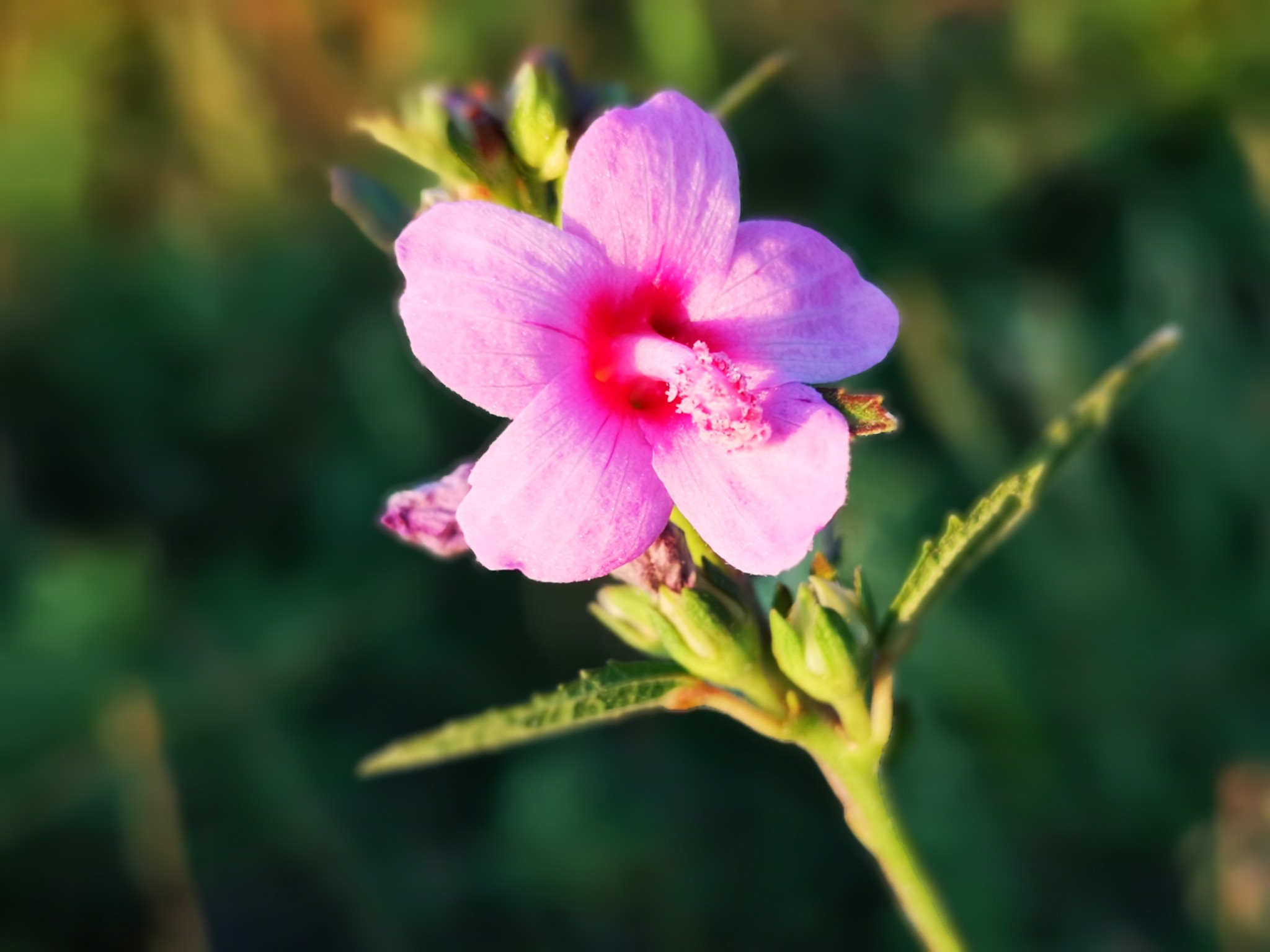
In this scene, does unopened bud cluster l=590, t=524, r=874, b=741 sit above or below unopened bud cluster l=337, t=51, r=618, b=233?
below

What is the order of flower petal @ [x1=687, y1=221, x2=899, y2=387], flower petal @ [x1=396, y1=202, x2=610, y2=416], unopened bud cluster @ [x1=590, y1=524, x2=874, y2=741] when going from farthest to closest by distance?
unopened bud cluster @ [x1=590, y1=524, x2=874, y2=741] → flower petal @ [x1=687, y1=221, x2=899, y2=387] → flower petal @ [x1=396, y1=202, x2=610, y2=416]

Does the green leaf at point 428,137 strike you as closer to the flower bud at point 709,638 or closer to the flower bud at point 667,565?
the flower bud at point 667,565

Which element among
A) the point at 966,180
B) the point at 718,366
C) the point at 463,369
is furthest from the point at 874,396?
the point at 966,180

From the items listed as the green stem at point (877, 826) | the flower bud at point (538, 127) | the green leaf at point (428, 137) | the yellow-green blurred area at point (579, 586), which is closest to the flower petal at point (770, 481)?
the green stem at point (877, 826)

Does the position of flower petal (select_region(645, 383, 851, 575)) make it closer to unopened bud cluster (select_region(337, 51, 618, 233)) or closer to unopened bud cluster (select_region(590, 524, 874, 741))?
unopened bud cluster (select_region(590, 524, 874, 741))

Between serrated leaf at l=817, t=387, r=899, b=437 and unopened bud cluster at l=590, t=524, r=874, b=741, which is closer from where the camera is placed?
serrated leaf at l=817, t=387, r=899, b=437

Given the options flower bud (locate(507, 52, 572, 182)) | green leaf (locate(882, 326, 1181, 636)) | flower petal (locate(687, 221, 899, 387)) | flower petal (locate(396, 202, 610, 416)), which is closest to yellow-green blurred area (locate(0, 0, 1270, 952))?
green leaf (locate(882, 326, 1181, 636))

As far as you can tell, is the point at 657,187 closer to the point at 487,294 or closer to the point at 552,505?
the point at 487,294
